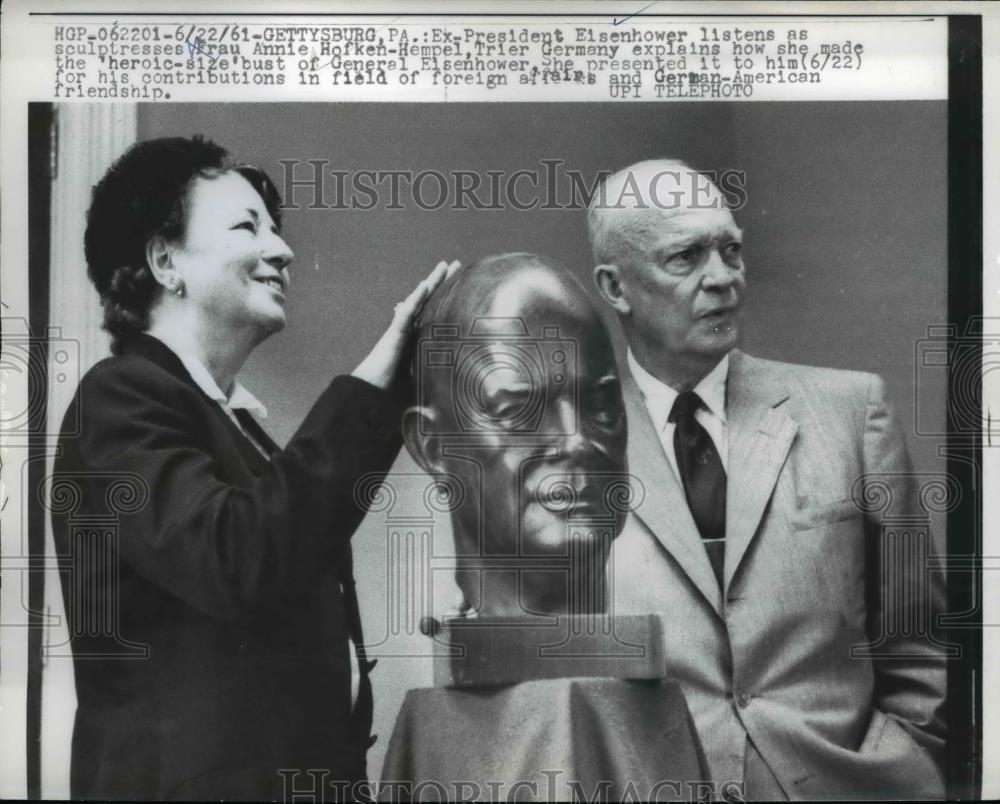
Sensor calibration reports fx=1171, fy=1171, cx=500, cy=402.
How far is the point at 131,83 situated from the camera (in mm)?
3652

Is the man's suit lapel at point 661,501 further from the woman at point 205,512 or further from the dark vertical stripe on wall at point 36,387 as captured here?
the dark vertical stripe on wall at point 36,387

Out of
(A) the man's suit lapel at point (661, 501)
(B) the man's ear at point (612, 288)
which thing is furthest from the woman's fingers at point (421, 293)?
(A) the man's suit lapel at point (661, 501)

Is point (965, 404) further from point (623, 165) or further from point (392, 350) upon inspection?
point (392, 350)

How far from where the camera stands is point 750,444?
362 centimetres

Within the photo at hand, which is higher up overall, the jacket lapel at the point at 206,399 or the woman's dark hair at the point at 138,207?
the woman's dark hair at the point at 138,207

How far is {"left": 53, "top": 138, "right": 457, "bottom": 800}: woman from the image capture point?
3500 millimetres

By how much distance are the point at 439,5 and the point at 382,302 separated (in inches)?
37.4

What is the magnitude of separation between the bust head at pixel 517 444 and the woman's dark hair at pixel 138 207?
718 millimetres

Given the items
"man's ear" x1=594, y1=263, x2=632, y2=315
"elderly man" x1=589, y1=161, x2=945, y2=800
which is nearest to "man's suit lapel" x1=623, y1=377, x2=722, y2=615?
"elderly man" x1=589, y1=161, x2=945, y2=800

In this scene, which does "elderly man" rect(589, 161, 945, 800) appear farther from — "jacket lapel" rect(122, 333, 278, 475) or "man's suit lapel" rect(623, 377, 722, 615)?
"jacket lapel" rect(122, 333, 278, 475)

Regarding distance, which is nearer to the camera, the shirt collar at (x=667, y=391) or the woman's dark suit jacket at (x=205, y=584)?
the woman's dark suit jacket at (x=205, y=584)

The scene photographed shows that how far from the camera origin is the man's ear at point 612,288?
3619mm

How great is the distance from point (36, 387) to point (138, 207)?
64 cm

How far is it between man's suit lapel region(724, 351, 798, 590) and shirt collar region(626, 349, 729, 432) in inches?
0.9
